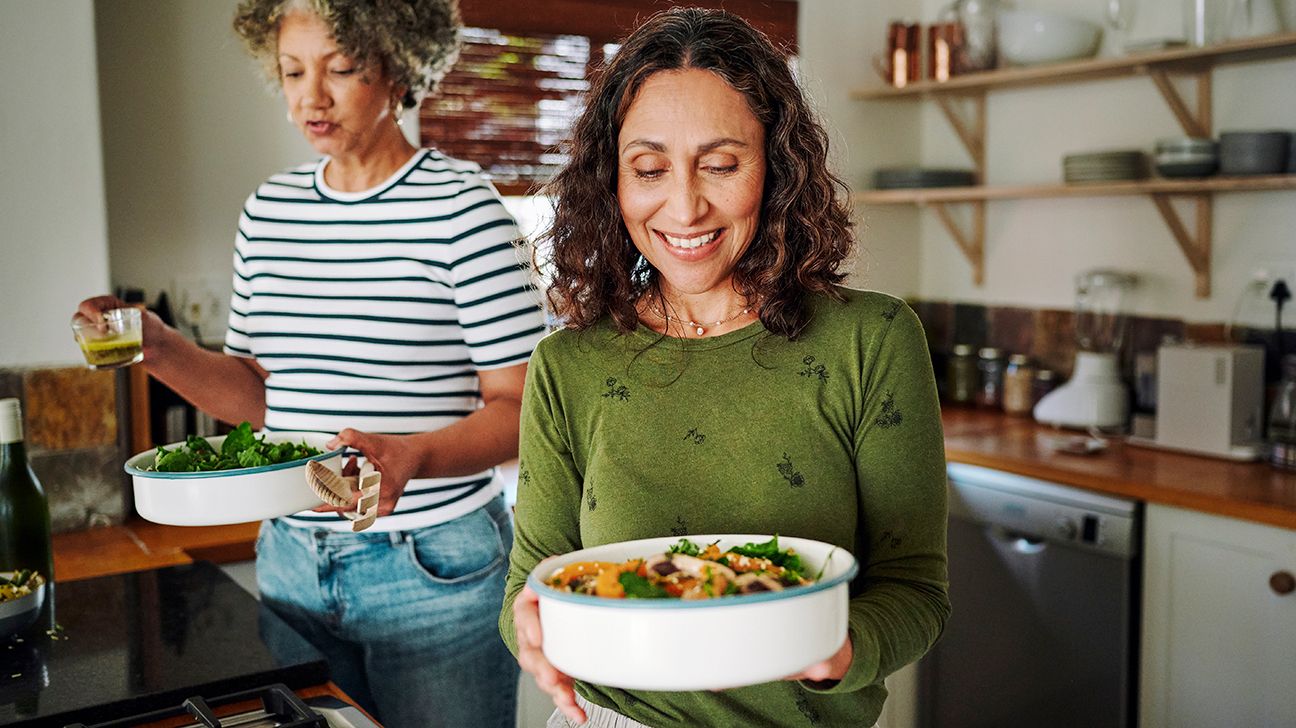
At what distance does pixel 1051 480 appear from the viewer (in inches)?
109

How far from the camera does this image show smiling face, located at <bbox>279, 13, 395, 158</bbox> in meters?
1.63

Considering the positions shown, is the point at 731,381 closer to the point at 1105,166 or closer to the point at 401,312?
the point at 401,312

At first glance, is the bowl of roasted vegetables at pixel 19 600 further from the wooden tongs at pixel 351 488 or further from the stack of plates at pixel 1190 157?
the stack of plates at pixel 1190 157

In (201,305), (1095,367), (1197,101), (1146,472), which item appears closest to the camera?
(1146,472)

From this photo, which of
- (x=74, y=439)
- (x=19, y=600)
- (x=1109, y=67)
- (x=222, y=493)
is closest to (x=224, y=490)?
(x=222, y=493)

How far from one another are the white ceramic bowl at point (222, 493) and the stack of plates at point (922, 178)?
2674mm

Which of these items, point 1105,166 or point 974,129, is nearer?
point 1105,166

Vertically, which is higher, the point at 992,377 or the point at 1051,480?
the point at 992,377

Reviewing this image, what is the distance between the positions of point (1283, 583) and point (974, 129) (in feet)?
6.01

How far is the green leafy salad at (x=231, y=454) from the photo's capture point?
1389mm

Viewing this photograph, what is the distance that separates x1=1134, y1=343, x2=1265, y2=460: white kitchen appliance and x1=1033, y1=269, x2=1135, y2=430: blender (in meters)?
0.22

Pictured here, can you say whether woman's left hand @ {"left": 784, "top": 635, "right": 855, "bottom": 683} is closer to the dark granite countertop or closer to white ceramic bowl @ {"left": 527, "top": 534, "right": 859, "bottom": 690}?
white ceramic bowl @ {"left": 527, "top": 534, "right": 859, "bottom": 690}

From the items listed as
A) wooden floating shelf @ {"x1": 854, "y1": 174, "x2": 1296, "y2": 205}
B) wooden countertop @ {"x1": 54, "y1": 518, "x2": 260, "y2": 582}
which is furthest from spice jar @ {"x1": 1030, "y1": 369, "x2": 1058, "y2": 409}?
wooden countertop @ {"x1": 54, "y1": 518, "x2": 260, "y2": 582}

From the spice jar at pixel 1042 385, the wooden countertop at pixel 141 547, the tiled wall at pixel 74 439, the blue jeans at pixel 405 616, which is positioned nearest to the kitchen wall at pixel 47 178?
the tiled wall at pixel 74 439
